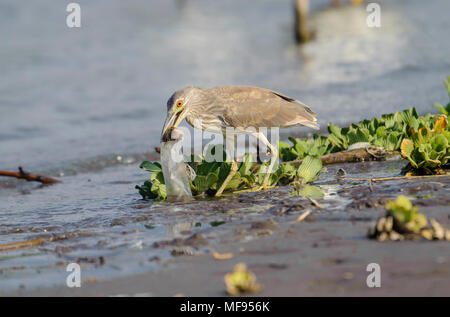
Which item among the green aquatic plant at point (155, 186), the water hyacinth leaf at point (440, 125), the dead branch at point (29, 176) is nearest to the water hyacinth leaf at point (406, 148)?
the water hyacinth leaf at point (440, 125)

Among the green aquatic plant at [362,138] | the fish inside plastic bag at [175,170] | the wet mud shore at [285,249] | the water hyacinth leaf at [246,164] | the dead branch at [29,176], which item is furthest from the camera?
the dead branch at [29,176]

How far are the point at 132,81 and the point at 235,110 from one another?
8.16m

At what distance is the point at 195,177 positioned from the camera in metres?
5.97

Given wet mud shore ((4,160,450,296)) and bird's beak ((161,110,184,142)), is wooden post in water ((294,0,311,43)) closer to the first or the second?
bird's beak ((161,110,184,142))

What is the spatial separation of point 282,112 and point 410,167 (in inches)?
53.8

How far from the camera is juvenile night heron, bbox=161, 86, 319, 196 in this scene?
20.4 ft

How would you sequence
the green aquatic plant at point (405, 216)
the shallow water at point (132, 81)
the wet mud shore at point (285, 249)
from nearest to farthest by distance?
the wet mud shore at point (285, 249) < the green aquatic plant at point (405, 216) < the shallow water at point (132, 81)

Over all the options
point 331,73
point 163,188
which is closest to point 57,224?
point 163,188

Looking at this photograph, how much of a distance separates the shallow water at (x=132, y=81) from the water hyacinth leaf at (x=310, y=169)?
1.21 meters

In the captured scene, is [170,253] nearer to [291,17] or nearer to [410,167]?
[410,167]

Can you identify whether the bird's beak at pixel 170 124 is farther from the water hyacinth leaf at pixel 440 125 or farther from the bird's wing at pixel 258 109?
the water hyacinth leaf at pixel 440 125

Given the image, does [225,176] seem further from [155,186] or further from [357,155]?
[357,155]

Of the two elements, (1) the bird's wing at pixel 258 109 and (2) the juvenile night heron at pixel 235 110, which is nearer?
(2) the juvenile night heron at pixel 235 110

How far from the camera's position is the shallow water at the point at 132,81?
551 centimetres
